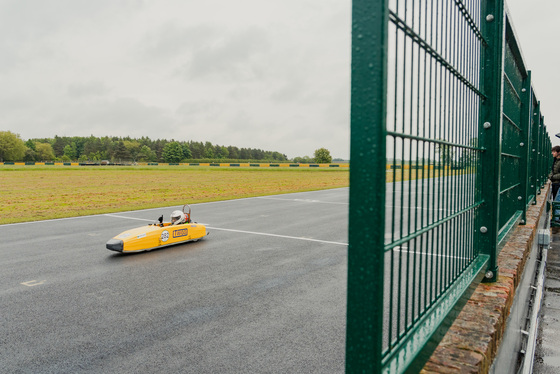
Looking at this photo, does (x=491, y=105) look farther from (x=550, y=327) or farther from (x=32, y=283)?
(x=32, y=283)

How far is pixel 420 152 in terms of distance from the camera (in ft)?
6.38

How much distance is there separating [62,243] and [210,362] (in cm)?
685

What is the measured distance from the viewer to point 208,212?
14727 mm

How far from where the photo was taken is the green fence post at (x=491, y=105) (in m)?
3.33

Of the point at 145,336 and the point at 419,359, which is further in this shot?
the point at 145,336

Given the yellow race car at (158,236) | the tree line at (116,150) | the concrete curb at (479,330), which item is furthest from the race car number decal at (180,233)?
the tree line at (116,150)

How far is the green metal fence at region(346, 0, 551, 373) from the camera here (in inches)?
54.4

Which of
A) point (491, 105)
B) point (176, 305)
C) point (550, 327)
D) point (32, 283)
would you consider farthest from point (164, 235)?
point (491, 105)

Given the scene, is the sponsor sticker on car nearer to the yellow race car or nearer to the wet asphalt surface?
the yellow race car

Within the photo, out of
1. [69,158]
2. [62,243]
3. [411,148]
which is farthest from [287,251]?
[69,158]

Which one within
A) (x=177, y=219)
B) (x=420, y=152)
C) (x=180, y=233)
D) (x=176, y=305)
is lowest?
(x=176, y=305)

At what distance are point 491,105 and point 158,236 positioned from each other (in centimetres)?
692

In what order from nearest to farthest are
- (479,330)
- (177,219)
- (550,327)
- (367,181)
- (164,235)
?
(367,181), (479,330), (550,327), (164,235), (177,219)

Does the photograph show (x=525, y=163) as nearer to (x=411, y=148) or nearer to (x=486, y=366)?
(x=486, y=366)
